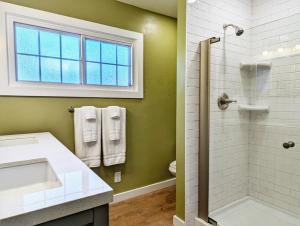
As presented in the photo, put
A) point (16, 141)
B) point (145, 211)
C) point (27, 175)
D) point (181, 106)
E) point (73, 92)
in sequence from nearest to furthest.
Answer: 1. point (27, 175)
2. point (16, 141)
3. point (181, 106)
4. point (73, 92)
5. point (145, 211)

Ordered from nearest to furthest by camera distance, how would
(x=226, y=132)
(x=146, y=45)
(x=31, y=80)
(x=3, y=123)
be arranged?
1. (x=3, y=123)
2. (x=31, y=80)
3. (x=226, y=132)
4. (x=146, y=45)

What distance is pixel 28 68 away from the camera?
6.24ft

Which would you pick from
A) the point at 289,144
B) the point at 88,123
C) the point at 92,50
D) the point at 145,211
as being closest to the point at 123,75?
the point at 92,50

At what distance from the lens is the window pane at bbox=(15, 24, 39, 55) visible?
6.05ft

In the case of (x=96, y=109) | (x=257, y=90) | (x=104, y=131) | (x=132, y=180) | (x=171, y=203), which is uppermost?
(x=257, y=90)

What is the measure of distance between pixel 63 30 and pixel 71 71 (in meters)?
0.39

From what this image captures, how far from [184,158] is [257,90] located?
3.45ft

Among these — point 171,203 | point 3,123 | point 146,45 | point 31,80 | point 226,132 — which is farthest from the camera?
point 146,45

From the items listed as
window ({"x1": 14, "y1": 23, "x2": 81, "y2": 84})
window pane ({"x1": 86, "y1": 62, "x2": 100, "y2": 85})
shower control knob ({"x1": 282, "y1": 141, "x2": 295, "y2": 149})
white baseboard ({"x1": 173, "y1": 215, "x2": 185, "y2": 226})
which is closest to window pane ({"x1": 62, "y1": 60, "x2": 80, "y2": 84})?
window ({"x1": 14, "y1": 23, "x2": 81, "y2": 84})

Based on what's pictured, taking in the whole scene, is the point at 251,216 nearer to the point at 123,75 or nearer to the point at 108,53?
the point at 123,75

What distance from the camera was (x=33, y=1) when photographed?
1833 mm

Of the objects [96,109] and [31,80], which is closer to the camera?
[31,80]

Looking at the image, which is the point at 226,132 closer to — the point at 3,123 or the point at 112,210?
the point at 112,210

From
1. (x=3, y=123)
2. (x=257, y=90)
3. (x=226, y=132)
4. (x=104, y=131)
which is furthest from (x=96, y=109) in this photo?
(x=257, y=90)
